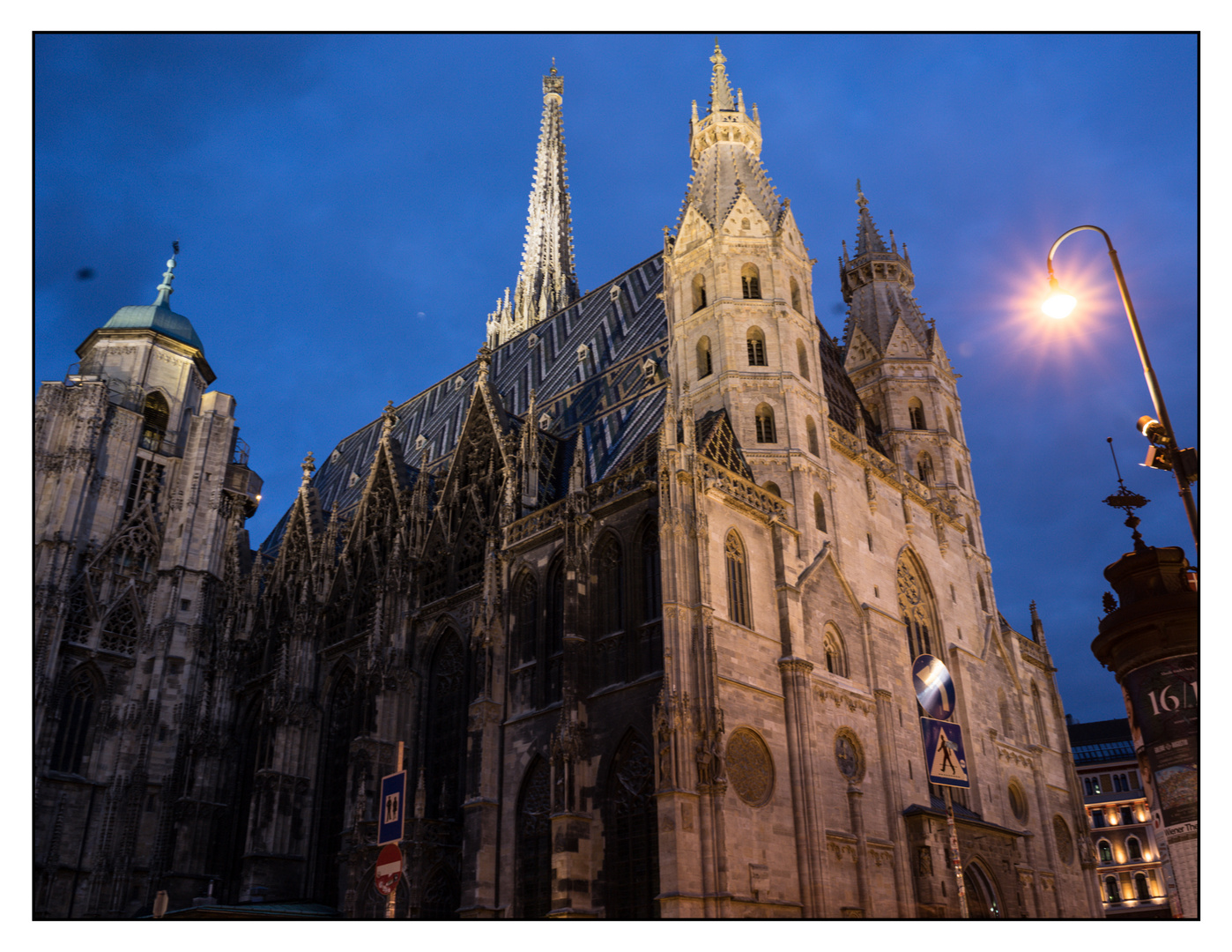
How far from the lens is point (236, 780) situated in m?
44.7

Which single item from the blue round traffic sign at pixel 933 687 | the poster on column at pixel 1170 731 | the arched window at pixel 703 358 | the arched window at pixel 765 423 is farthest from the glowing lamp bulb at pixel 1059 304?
the blue round traffic sign at pixel 933 687

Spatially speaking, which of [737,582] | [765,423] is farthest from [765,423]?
[737,582]

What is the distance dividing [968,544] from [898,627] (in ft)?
32.0

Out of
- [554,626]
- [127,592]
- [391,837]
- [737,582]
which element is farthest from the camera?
[127,592]

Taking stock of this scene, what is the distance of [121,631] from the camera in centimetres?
4838

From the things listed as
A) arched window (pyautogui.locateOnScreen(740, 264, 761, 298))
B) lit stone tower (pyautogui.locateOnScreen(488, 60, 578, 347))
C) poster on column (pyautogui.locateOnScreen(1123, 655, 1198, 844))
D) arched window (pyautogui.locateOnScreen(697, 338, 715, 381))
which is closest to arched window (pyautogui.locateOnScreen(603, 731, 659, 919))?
poster on column (pyautogui.locateOnScreen(1123, 655, 1198, 844))

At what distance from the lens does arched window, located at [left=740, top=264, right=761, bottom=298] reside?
3778cm

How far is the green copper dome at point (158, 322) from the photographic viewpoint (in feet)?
181

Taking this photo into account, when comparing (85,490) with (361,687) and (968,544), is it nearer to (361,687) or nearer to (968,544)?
(361,687)

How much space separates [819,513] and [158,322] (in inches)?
1558

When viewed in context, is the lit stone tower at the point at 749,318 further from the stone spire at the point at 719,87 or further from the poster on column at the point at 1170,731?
the poster on column at the point at 1170,731

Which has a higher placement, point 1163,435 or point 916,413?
point 916,413

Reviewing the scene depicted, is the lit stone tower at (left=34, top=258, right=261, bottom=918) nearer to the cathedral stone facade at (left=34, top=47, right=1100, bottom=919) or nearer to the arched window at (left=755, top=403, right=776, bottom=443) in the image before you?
the cathedral stone facade at (left=34, top=47, right=1100, bottom=919)

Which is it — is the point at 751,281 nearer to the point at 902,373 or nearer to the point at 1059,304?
the point at 902,373
